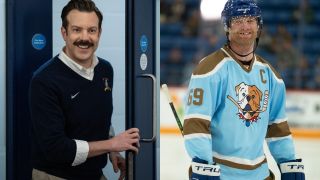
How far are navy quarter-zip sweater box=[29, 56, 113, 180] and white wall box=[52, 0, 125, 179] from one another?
0.47 feet

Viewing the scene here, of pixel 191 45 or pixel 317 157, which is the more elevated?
pixel 191 45

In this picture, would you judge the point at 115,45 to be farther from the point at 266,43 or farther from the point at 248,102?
the point at 266,43

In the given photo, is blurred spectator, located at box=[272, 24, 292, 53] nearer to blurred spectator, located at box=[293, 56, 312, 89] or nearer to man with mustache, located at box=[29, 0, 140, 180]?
blurred spectator, located at box=[293, 56, 312, 89]

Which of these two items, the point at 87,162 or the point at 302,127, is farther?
the point at 302,127

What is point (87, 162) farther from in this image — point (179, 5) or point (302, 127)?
point (179, 5)

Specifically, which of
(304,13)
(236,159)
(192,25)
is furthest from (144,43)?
(304,13)

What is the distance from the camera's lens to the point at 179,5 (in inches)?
380

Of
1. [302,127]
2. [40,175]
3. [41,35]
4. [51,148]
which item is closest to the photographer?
[51,148]

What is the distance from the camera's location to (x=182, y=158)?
239 inches

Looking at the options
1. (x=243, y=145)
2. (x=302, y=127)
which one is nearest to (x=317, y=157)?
(x=302, y=127)

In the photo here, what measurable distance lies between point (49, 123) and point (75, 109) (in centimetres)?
15

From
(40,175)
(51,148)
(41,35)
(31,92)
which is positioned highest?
(41,35)

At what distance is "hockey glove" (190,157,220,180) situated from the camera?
222 cm

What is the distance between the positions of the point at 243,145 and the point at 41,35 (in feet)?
3.25
